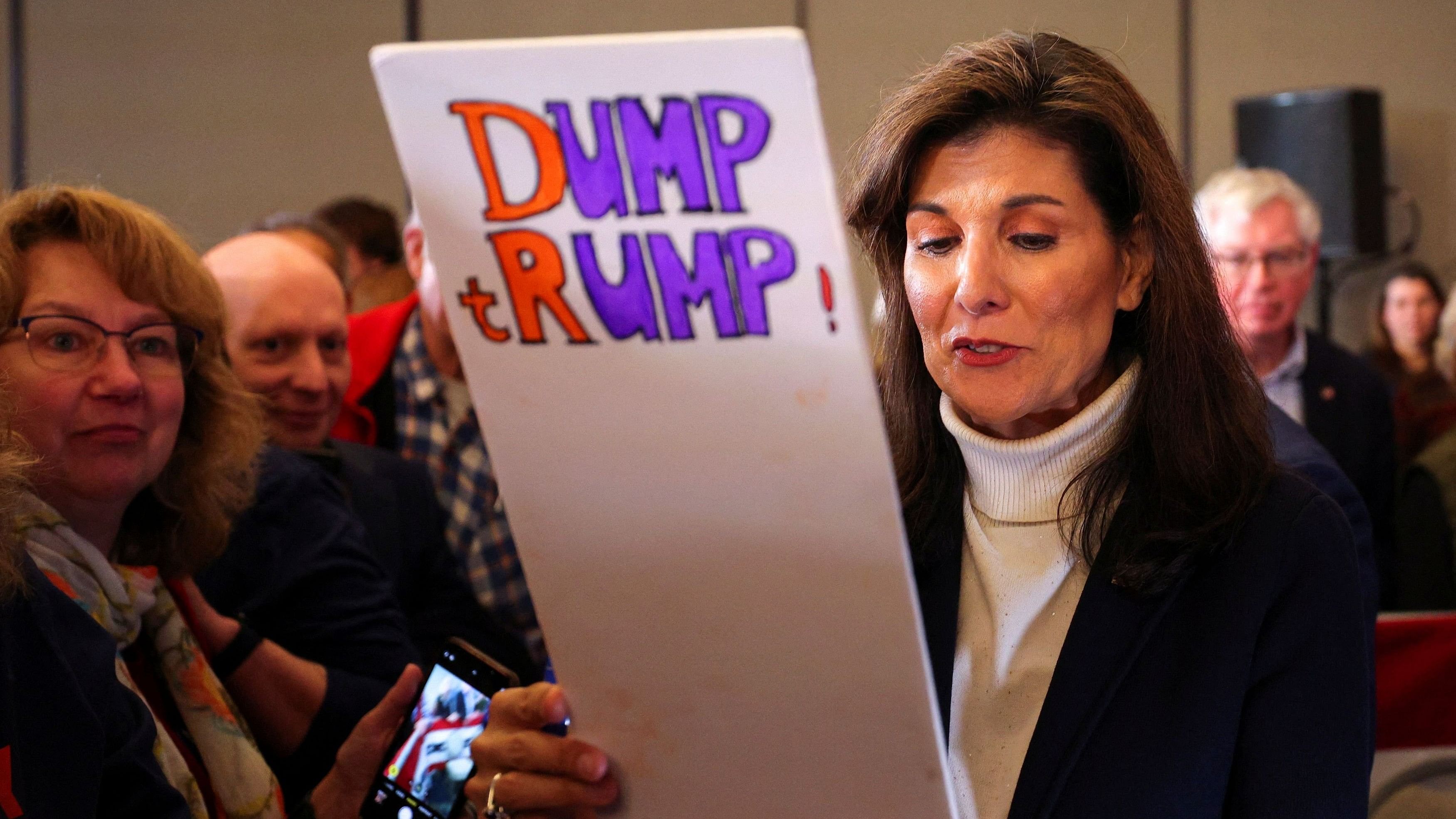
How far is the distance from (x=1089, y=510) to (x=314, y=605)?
3.42 ft

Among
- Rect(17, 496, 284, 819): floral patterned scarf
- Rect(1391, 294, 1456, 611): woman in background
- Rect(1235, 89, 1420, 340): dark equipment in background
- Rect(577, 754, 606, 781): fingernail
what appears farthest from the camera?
Rect(1235, 89, 1420, 340): dark equipment in background

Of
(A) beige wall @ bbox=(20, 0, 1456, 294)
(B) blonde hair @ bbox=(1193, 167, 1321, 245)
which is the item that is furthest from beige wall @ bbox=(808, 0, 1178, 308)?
(B) blonde hair @ bbox=(1193, 167, 1321, 245)

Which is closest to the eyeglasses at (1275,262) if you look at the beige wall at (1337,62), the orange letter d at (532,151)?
the beige wall at (1337,62)

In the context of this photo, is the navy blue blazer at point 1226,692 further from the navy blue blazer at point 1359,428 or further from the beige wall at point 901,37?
the beige wall at point 901,37

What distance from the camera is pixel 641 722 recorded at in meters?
0.90

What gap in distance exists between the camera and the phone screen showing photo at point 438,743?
1356 millimetres

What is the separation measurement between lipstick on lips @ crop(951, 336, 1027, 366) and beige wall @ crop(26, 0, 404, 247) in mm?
4181

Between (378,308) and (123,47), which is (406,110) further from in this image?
(123,47)

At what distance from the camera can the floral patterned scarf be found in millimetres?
1343

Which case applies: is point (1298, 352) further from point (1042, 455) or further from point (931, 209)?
point (931, 209)

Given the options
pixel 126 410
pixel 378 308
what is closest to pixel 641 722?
pixel 126 410

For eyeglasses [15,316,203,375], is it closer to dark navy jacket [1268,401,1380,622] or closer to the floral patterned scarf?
the floral patterned scarf

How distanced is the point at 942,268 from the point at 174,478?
980 millimetres

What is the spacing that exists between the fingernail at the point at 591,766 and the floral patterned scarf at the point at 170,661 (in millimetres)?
618
